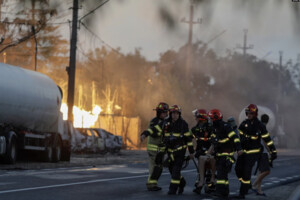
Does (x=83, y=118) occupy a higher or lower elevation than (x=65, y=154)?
higher

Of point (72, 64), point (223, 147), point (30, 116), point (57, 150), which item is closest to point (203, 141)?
point (223, 147)

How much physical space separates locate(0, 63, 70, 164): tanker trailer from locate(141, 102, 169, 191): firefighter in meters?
9.85

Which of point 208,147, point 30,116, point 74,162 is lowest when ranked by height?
point 74,162

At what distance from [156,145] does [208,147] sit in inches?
43.8

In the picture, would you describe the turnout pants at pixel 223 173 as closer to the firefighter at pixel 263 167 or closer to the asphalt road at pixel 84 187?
the asphalt road at pixel 84 187

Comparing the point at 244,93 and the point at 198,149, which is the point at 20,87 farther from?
the point at 244,93

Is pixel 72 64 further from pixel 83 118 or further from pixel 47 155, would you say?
pixel 83 118

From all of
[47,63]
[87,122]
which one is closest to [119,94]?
[47,63]

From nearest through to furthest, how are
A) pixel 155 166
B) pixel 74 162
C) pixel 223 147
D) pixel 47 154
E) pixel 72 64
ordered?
pixel 223 147 < pixel 155 166 < pixel 47 154 < pixel 74 162 < pixel 72 64

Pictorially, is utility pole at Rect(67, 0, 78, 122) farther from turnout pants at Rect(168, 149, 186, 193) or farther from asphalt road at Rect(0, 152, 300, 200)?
turnout pants at Rect(168, 149, 186, 193)

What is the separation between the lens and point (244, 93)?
3179 inches

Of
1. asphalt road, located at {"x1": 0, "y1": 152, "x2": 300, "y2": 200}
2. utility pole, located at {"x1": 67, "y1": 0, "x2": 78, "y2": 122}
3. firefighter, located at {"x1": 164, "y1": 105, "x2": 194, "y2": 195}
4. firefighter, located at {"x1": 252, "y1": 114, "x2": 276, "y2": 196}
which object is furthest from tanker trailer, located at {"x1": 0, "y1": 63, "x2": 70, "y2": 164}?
firefighter, located at {"x1": 252, "y1": 114, "x2": 276, "y2": 196}

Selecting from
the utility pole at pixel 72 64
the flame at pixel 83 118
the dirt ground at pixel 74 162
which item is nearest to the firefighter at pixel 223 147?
the dirt ground at pixel 74 162

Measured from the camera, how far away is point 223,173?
542 inches
